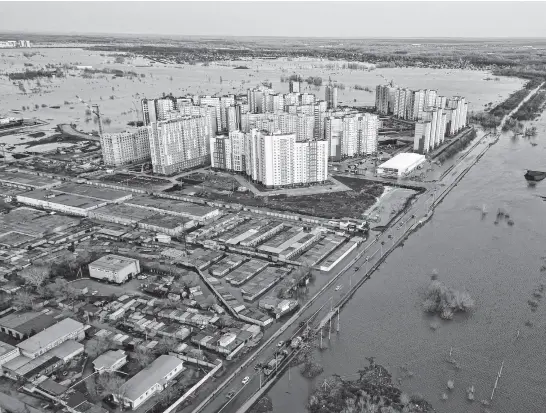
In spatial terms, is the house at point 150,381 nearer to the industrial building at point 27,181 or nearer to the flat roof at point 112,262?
the flat roof at point 112,262

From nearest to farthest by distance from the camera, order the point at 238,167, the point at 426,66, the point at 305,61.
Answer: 1. the point at 238,167
2. the point at 426,66
3. the point at 305,61

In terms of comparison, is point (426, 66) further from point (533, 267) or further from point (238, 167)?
point (533, 267)

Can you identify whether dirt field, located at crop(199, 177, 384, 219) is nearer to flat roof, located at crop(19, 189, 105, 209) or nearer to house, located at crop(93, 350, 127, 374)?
flat roof, located at crop(19, 189, 105, 209)

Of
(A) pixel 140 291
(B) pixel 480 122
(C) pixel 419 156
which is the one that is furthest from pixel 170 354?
(B) pixel 480 122

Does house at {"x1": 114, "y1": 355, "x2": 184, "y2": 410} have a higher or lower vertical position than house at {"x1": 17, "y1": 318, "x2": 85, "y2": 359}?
lower

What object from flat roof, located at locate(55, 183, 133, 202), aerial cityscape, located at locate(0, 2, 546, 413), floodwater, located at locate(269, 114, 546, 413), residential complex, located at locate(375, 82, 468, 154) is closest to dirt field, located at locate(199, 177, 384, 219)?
aerial cityscape, located at locate(0, 2, 546, 413)

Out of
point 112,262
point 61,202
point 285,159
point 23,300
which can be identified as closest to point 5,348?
point 23,300
